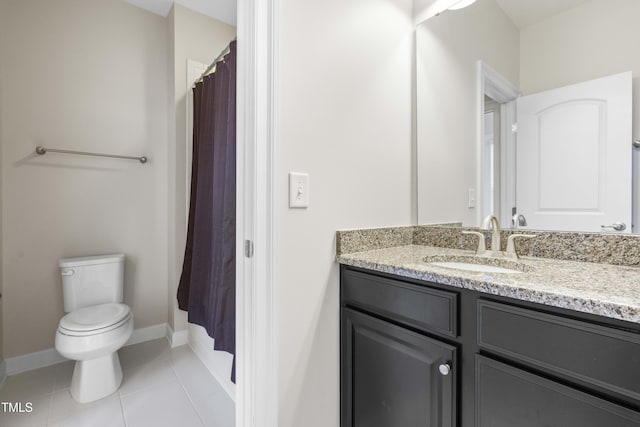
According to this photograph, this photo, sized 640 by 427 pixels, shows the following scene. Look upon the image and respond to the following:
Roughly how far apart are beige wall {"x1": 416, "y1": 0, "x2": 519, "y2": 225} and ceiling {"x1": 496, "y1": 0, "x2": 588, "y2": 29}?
143 mm

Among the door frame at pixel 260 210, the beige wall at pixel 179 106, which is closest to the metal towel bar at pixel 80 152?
the beige wall at pixel 179 106

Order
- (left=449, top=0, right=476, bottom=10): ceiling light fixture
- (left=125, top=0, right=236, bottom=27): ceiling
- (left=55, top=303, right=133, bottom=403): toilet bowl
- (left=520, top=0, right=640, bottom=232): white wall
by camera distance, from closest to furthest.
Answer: (left=520, top=0, right=640, bottom=232): white wall < (left=449, top=0, right=476, bottom=10): ceiling light fixture < (left=55, top=303, right=133, bottom=403): toilet bowl < (left=125, top=0, right=236, bottom=27): ceiling

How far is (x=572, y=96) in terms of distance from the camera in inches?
41.1

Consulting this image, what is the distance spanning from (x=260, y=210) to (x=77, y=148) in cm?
195

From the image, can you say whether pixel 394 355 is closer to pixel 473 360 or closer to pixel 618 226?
pixel 473 360

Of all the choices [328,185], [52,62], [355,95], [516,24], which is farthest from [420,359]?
[52,62]

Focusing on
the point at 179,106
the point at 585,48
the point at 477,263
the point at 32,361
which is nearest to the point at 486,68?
the point at 585,48

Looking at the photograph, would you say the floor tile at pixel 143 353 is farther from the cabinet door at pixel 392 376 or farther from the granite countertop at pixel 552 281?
the granite countertop at pixel 552 281

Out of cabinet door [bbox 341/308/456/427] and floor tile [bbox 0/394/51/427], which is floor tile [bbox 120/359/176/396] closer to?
floor tile [bbox 0/394/51/427]

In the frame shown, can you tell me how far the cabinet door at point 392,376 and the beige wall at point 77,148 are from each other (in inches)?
76.1

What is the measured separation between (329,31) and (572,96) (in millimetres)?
906

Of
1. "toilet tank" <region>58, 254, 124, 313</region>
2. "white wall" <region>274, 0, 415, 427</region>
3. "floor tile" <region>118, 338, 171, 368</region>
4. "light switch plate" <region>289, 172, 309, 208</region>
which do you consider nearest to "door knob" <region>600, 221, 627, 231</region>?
"white wall" <region>274, 0, 415, 427</region>

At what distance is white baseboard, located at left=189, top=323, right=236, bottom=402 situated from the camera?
1.69 meters

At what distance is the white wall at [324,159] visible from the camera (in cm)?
99
